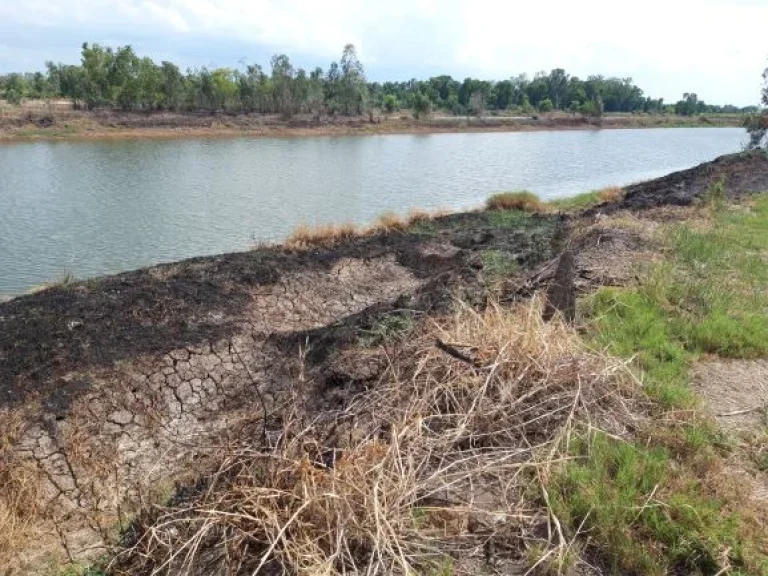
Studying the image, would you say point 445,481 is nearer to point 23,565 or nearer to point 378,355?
point 378,355

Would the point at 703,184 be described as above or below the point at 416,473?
below

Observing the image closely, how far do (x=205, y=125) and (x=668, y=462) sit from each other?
58.0 meters

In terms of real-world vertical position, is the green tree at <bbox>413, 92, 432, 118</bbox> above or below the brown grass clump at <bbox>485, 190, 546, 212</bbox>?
above

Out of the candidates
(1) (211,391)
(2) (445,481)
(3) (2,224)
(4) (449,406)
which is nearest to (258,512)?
(2) (445,481)

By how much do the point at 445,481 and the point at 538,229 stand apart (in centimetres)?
1199

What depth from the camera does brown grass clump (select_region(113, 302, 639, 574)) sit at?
302 centimetres

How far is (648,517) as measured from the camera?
320 centimetres

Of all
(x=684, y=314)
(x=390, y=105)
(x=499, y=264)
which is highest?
(x=684, y=314)

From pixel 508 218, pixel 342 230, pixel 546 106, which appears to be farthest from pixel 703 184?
pixel 546 106

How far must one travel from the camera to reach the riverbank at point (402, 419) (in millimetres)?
3104

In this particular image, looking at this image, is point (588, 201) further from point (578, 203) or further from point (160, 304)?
point (160, 304)

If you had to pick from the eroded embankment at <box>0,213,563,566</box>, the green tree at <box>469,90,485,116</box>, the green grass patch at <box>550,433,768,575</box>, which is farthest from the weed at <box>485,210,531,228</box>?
the green tree at <box>469,90,485,116</box>

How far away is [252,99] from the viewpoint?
6850 cm

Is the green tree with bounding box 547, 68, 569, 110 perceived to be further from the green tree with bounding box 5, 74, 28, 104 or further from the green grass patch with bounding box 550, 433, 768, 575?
the green grass patch with bounding box 550, 433, 768, 575
